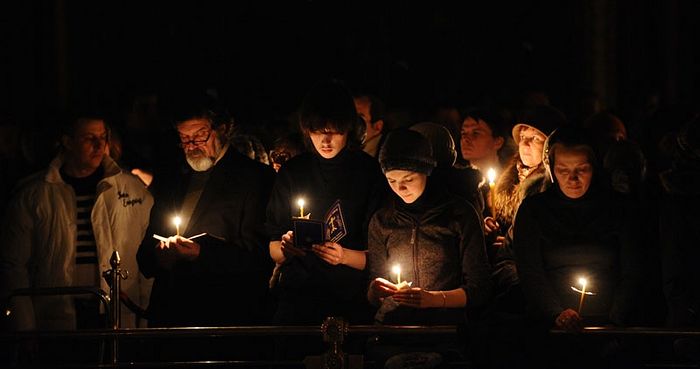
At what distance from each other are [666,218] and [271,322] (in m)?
2.57

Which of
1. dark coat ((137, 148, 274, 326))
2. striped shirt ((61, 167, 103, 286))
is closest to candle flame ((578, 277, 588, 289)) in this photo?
dark coat ((137, 148, 274, 326))

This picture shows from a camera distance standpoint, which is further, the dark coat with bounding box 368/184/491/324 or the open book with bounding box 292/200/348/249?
the dark coat with bounding box 368/184/491/324

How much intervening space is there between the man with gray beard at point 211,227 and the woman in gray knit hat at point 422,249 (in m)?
0.86

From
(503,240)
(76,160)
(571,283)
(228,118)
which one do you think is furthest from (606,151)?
(76,160)

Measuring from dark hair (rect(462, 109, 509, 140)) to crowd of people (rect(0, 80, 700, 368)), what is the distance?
896 millimetres

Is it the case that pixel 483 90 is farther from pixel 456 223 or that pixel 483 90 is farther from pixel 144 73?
pixel 456 223

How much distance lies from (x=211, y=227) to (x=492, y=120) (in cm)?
272

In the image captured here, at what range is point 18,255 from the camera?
29.9 feet

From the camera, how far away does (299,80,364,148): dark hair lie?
314 inches

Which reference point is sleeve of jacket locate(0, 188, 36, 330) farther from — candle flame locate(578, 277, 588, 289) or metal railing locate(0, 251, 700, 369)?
candle flame locate(578, 277, 588, 289)

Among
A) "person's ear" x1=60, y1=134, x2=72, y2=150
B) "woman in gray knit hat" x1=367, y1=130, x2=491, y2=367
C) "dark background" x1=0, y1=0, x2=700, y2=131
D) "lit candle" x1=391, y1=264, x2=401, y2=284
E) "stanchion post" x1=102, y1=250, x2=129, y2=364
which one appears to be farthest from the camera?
"dark background" x1=0, y1=0, x2=700, y2=131

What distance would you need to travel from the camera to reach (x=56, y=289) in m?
7.79

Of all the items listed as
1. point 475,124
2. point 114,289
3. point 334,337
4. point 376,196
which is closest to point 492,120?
point 475,124

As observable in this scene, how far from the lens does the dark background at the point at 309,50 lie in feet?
64.2
